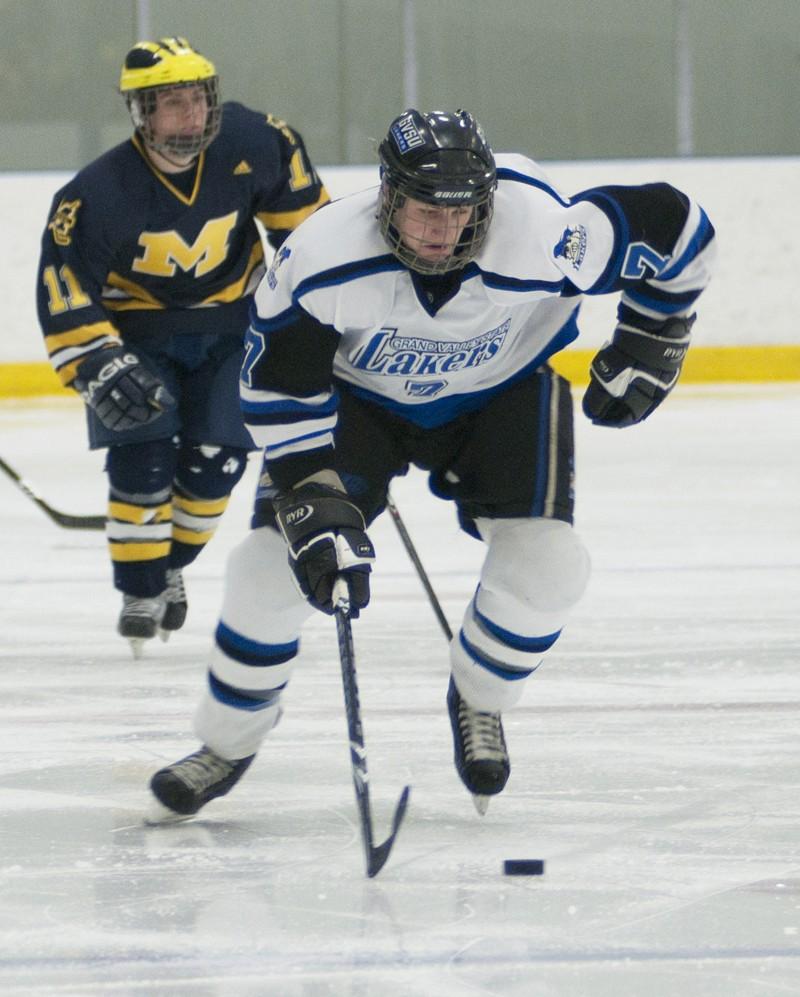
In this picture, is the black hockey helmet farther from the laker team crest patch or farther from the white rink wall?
the white rink wall

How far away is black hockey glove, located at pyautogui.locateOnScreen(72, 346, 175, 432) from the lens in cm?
312

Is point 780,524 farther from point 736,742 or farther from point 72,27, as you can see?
point 72,27

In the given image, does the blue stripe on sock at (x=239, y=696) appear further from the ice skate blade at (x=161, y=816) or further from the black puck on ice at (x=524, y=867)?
the black puck on ice at (x=524, y=867)

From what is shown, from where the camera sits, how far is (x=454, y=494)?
2320 mm

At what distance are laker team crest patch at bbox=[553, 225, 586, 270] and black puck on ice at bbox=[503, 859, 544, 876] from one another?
0.67 m

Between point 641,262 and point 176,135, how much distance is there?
1230 millimetres

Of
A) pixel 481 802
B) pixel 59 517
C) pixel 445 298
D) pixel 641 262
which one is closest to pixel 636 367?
pixel 641 262

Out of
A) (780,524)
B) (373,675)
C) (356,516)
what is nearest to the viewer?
(356,516)

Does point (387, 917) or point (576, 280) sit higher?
point (576, 280)

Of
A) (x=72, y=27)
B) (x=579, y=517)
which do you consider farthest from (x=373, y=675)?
(x=72, y=27)

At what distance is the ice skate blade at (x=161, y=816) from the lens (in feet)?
7.29

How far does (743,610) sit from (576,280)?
1.50 metres

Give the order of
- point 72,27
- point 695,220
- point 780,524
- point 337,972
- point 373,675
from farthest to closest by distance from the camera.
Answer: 1. point 72,27
2. point 780,524
3. point 373,675
4. point 695,220
5. point 337,972

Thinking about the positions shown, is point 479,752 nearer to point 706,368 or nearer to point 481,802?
point 481,802
